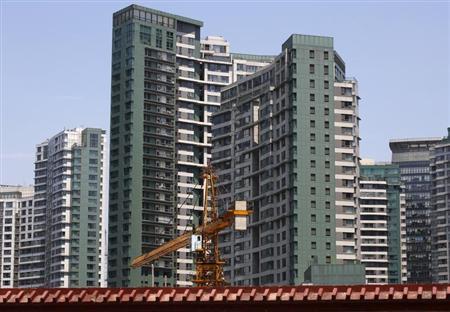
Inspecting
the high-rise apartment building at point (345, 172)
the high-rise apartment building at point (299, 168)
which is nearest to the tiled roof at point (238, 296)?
the high-rise apartment building at point (299, 168)

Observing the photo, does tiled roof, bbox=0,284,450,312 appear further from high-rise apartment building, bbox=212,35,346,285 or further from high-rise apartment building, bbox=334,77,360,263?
high-rise apartment building, bbox=334,77,360,263

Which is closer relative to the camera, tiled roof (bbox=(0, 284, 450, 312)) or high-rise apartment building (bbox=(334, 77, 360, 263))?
tiled roof (bbox=(0, 284, 450, 312))

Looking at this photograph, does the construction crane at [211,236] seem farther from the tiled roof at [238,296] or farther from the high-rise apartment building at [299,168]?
the tiled roof at [238,296]

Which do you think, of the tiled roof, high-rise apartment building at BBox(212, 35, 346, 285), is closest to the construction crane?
high-rise apartment building at BBox(212, 35, 346, 285)

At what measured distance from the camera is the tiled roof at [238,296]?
1599 inches

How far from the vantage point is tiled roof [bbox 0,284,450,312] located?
1599 inches

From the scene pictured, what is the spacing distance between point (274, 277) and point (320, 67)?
3861 cm

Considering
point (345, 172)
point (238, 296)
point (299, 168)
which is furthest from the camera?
point (345, 172)

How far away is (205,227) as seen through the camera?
169 m

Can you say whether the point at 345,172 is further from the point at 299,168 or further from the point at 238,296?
the point at 238,296

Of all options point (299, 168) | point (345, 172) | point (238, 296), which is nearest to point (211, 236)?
point (299, 168)

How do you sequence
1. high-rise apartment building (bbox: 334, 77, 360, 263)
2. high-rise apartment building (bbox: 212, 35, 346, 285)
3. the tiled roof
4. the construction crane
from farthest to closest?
high-rise apartment building (bbox: 334, 77, 360, 263), high-rise apartment building (bbox: 212, 35, 346, 285), the construction crane, the tiled roof

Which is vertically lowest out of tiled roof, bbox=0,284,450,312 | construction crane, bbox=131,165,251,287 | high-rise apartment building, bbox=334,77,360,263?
tiled roof, bbox=0,284,450,312

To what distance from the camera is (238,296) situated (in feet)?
139
